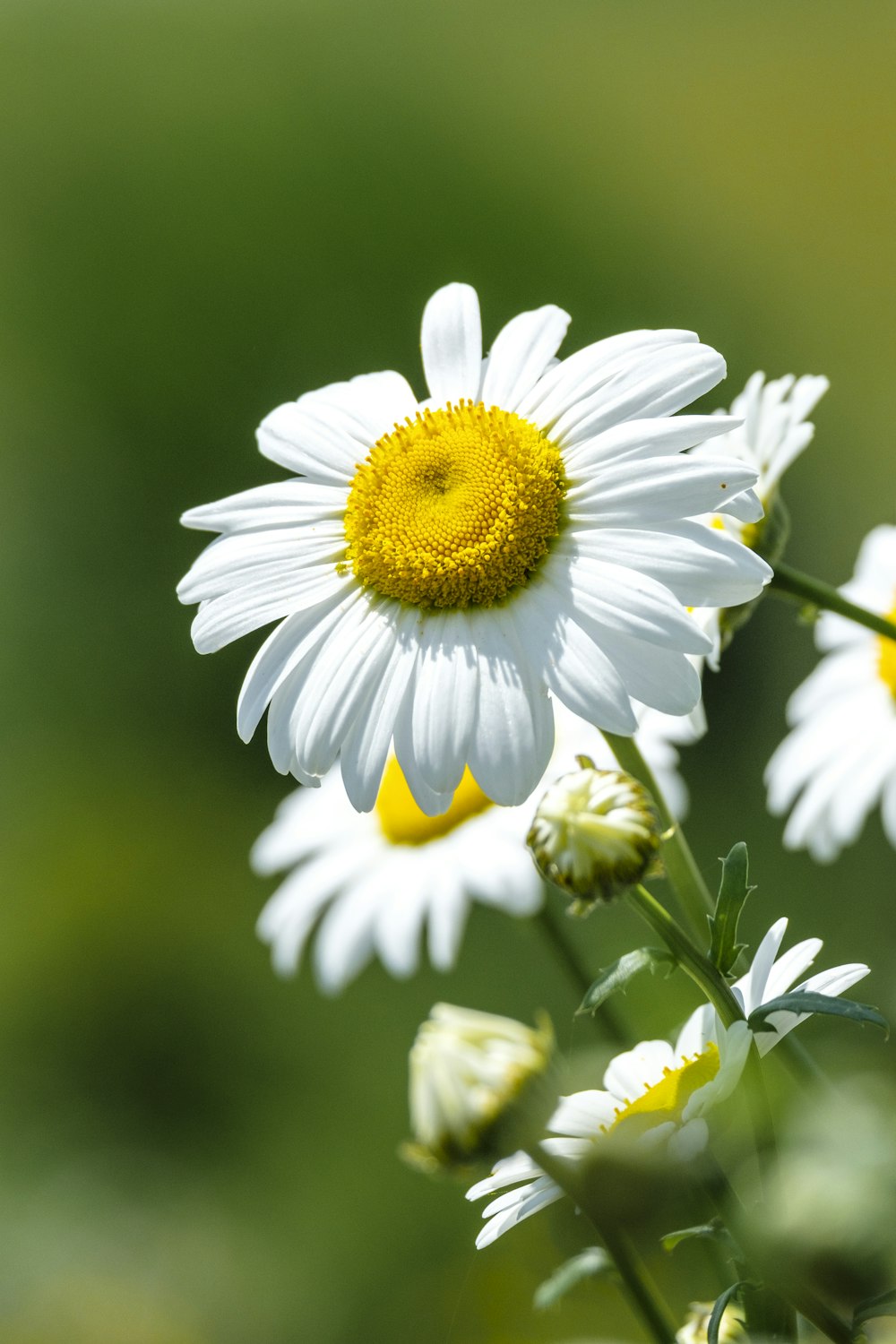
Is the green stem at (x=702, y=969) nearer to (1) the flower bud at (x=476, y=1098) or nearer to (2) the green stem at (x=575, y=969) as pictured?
(1) the flower bud at (x=476, y=1098)

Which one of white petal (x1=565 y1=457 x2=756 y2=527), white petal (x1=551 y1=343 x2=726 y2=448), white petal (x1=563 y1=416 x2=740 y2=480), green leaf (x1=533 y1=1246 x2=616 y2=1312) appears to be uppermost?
white petal (x1=551 y1=343 x2=726 y2=448)

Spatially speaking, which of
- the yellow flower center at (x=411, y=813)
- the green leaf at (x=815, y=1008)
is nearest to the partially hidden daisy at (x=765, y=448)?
the green leaf at (x=815, y=1008)

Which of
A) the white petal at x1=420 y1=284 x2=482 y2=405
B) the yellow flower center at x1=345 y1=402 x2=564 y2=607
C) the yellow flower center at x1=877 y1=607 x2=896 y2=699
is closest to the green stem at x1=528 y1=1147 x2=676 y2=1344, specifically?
the yellow flower center at x1=345 y1=402 x2=564 y2=607

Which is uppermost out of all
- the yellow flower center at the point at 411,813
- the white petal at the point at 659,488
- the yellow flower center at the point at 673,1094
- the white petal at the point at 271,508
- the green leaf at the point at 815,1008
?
the white petal at the point at 271,508

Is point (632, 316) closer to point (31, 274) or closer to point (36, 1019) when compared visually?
point (31, 274)

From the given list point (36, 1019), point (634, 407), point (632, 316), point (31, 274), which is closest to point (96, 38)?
point (31, 274)

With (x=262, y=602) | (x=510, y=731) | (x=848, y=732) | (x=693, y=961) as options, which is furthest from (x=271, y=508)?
(x=848, y=732)

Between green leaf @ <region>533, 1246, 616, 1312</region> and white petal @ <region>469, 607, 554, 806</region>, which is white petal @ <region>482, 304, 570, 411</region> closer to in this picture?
white petal @ <region>469, 607, 554, 806</region>
